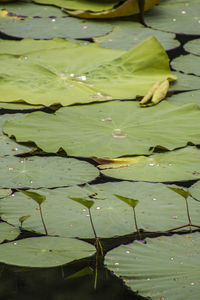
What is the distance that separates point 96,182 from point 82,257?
41 centimetres

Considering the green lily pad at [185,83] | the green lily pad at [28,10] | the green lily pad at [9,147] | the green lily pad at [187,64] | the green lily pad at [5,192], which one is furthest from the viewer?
the green lily pad at [28,10]

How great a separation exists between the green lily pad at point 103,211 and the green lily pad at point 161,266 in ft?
0.27

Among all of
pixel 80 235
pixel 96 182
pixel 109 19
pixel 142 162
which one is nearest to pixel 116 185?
pixel 96 182

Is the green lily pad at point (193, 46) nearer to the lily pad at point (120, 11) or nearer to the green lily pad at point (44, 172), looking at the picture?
the lily pad at point (120, 11)

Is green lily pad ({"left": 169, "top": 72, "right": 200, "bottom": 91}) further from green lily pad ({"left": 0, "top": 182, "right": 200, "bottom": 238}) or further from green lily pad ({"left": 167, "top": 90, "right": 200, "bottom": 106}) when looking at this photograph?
green lily pad ({"left": 0, "top": 182, "right": 200, "bottom": 238})

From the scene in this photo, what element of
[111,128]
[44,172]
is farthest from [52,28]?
[44,172]

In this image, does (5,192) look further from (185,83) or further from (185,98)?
(185,83)

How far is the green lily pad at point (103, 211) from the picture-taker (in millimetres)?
1417

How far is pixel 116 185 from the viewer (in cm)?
164

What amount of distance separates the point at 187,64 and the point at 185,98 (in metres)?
0.36

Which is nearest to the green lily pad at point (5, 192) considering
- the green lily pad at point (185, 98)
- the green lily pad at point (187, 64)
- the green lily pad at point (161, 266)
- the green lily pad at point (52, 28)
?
the green lily pad at point (161, 266)

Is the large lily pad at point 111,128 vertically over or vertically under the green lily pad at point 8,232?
under

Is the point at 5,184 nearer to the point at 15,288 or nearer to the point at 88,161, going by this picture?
the point at 88,161

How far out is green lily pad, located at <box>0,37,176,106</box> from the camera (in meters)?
2.26
